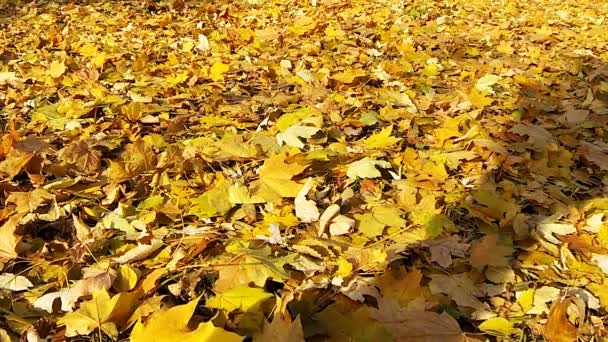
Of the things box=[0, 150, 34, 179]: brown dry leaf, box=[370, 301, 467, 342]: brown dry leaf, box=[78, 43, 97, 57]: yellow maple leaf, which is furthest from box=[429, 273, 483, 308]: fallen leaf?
box=[78, 43, 97, 57]: yellow maple leaf

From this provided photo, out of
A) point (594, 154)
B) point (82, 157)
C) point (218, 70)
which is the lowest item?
point (594, 154)

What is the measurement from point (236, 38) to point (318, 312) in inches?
98.1

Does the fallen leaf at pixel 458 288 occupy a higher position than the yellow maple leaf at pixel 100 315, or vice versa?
the yellow maple leaf at pixel 100 315

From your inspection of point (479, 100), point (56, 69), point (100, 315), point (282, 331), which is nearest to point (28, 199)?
point (100, 315)

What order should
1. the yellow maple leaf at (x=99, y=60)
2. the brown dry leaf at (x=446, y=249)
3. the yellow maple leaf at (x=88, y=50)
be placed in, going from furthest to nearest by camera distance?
1. the yellow maple leaf at (x=88, y=50)
2. the yellow maple leaf at (x=99, y=60)
3. the brown dry leaf at (x=446, y=249)

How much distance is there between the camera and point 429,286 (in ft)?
4.28

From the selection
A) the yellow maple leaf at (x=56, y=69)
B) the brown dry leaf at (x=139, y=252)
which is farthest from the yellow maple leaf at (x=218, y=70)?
the brown dry leaf at (x=139, y=252)

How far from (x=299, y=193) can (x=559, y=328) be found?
31.2 inches

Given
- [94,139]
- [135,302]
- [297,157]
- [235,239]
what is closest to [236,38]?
[94,139]

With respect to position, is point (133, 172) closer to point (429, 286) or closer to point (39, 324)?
point (39, 324)

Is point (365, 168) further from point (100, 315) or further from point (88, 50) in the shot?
point (88, 50)

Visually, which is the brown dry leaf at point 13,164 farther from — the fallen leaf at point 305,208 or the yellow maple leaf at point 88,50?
the yellow maple leaf at point 88,50

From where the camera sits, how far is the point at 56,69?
2674 mm

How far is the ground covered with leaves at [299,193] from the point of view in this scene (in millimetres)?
1217
